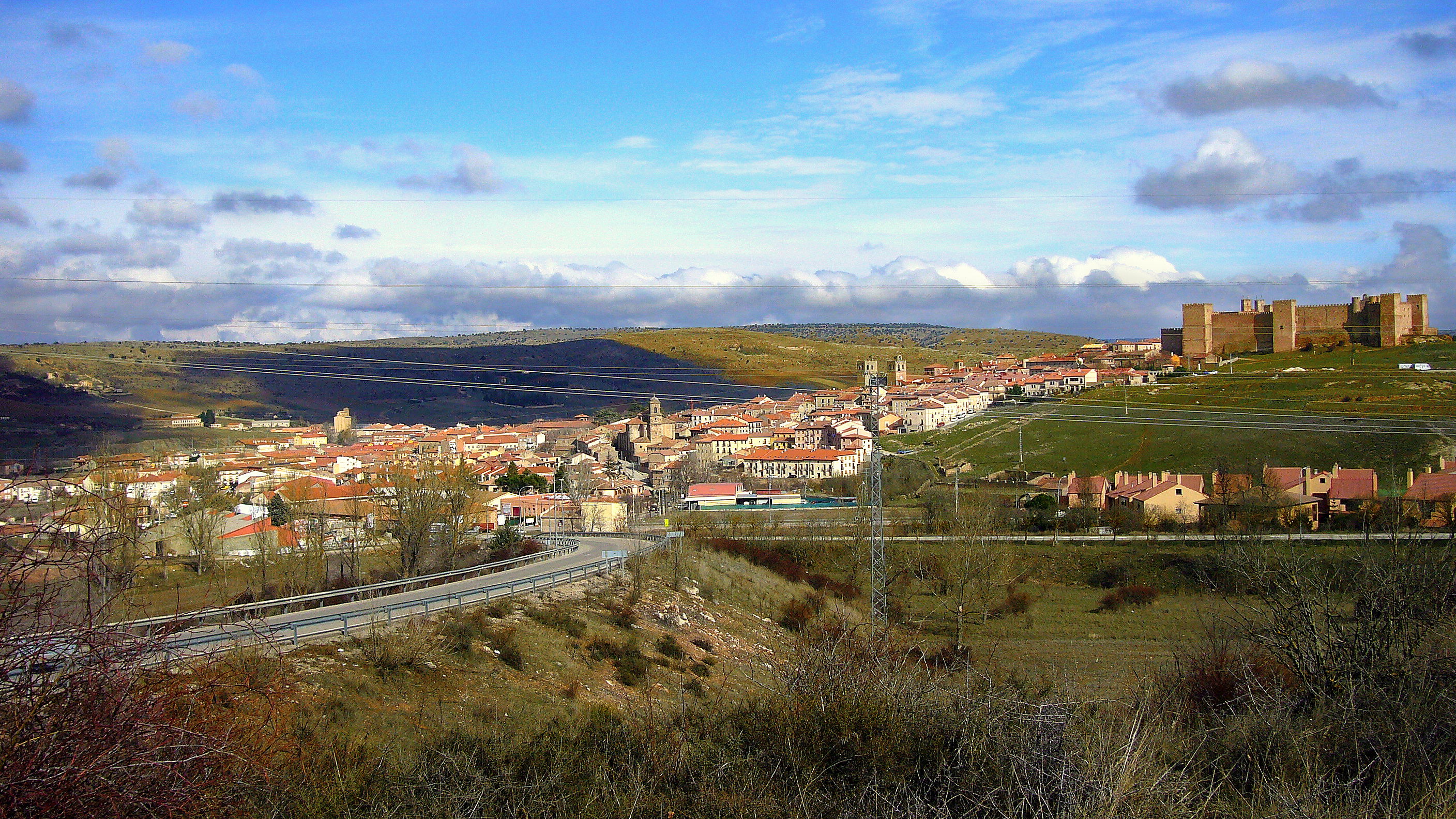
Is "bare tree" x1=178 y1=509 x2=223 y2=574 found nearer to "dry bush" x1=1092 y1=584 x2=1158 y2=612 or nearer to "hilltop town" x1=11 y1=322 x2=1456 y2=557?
"hilltop town" x1=11 y1=322 x2=1456 y2=557

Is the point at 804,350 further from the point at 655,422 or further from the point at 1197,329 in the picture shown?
the point at 1197,329

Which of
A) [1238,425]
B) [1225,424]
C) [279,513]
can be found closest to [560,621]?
[279,513]

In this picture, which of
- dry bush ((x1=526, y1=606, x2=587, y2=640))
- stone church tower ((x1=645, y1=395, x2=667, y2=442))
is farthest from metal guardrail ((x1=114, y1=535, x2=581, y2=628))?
stone church tower ((x1=645, y1=395, x2=667, y2=442))

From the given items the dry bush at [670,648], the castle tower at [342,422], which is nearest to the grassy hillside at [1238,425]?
the dry bush at [670,648]

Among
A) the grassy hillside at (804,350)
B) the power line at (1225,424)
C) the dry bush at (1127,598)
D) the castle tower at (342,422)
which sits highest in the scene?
the grassy hillside at (804,350)

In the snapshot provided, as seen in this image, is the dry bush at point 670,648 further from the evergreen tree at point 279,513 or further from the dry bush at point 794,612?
the evergreen tree at point 279,513
